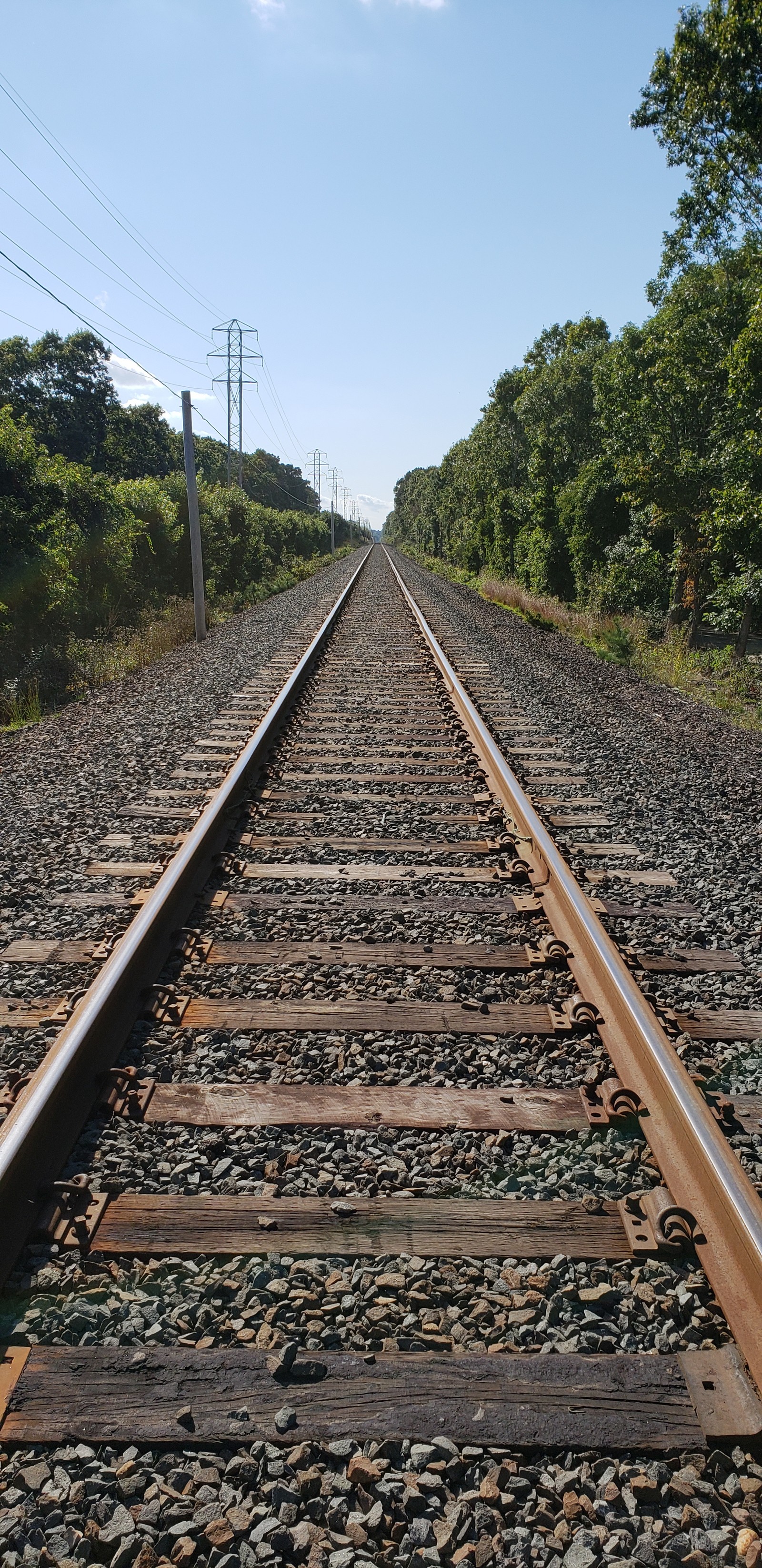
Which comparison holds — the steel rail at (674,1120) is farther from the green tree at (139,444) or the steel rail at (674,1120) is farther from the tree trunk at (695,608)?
the green tree at (139,444)

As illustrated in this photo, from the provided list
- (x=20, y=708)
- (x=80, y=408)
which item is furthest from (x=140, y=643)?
(x=80, y=408)

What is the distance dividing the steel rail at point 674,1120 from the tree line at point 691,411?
309 inches

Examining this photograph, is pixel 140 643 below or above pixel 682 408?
below

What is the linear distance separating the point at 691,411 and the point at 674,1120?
13.1 metres

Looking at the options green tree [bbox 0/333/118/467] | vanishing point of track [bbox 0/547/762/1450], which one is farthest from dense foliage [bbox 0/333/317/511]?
vanishing point of track [bbox 0/547/762/1450]

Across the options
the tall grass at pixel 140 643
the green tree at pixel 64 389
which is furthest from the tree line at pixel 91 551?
the green tree at pixel 64 389

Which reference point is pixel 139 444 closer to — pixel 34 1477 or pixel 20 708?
pixel 20 708

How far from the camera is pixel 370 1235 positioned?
2096 mm

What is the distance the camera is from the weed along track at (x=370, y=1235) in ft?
5.05

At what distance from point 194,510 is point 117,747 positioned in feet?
27.2

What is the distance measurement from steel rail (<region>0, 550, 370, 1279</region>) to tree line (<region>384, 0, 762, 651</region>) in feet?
27.4

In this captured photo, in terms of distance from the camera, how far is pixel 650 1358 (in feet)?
5.90

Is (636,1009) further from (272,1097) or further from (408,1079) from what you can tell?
(272,1097)

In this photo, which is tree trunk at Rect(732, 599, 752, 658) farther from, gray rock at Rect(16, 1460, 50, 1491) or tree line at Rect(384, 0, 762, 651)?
gray rock at Rect(16, 1460, 50, 1491)
